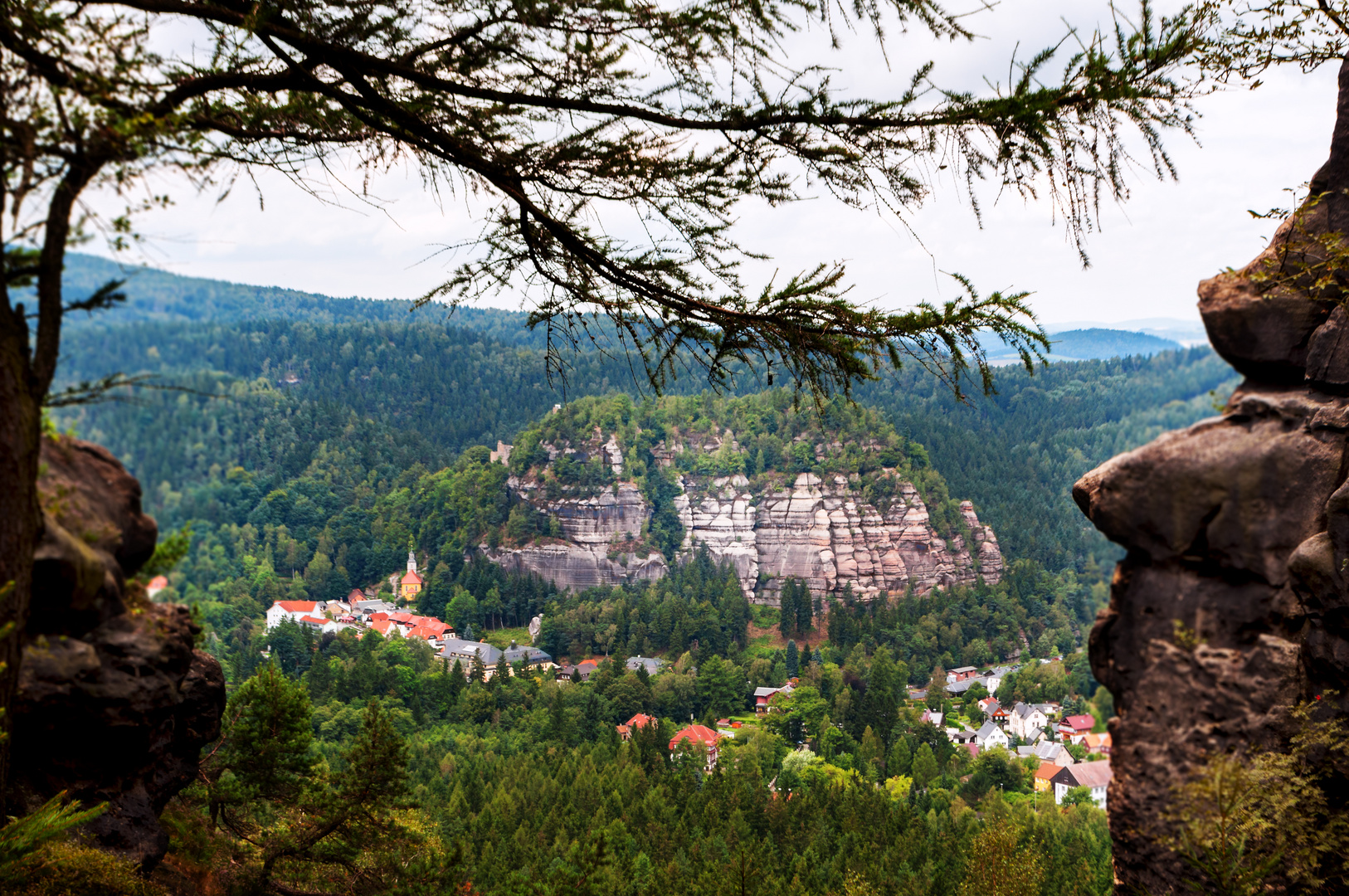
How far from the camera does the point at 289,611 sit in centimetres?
5025

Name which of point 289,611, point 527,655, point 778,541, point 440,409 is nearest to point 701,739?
point 527,655

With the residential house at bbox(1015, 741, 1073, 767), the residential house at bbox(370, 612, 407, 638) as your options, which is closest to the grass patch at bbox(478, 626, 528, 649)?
the residential house at bbox(370, 612, 407, 638)

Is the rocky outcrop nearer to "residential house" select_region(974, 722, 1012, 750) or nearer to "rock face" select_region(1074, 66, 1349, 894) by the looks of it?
"residential house" select_region(974, 722, 1012, 750)

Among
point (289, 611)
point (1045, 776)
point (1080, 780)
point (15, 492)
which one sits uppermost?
point (15, 492)

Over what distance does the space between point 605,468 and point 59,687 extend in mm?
82651

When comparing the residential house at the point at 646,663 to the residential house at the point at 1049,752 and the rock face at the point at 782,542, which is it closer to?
the rock face at the point at 782,542

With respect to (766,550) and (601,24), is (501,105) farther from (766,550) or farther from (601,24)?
(766,550)

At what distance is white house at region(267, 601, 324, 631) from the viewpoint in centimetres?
4784

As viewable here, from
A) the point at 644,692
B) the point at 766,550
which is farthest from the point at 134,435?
the point at 766,550

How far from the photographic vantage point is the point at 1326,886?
5.24 metres

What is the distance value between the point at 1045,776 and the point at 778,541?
42.8 meters

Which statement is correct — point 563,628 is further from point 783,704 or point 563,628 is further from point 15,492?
point 15,492

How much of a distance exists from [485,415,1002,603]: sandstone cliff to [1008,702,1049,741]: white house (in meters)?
27.6

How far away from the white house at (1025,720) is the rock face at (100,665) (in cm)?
4961
